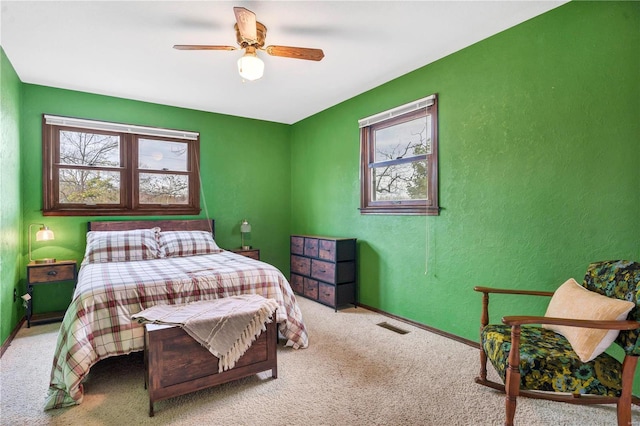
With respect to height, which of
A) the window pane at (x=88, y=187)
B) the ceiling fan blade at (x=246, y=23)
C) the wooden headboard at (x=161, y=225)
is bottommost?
the wooden headboard at (x=161, y=225)

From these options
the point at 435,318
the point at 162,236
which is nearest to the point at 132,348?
the point at 162,236

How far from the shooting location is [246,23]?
7.39 ft

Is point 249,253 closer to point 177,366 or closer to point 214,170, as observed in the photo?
point 214,170

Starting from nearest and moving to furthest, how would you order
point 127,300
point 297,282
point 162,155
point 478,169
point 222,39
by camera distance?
point 127,300, point 222,39, point 478,169, point 162,155, point 297,282

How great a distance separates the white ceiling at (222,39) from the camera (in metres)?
2.47

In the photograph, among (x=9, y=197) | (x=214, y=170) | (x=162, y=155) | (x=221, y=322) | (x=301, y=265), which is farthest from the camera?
(x=214, y=170)

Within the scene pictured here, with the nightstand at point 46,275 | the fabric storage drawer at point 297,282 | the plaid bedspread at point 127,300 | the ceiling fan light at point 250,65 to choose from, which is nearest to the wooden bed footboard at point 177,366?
the plaid bedspread at point 127,300

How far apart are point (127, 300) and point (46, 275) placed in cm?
190

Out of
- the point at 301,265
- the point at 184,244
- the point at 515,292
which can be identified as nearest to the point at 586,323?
the point at 515,292

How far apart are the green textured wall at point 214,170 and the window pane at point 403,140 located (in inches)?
80.7

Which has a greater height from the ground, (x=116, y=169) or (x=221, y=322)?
(x=116, y=169)

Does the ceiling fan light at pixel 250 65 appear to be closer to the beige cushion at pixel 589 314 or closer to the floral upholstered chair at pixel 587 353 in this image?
the floral upholstered chair at pixel 587 353

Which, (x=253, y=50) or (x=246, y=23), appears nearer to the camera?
(x=246, y=23)

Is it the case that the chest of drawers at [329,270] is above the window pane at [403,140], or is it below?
below
